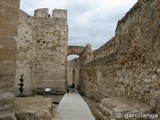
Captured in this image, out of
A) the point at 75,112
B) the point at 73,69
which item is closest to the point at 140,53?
the point at 75,112

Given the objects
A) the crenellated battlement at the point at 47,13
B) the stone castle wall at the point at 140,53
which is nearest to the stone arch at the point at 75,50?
the crenellated battlement at the point at 47,13

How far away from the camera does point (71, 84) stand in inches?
987

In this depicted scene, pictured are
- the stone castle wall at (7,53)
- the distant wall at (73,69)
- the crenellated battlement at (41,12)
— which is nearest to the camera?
the stone castle wall at (7,53)

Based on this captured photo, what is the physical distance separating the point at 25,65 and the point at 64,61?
2.94 m

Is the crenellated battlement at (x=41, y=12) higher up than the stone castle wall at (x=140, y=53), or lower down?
higher up

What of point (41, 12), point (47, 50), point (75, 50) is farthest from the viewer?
point (75, 50)

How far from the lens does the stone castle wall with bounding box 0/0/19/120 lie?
9.83ft

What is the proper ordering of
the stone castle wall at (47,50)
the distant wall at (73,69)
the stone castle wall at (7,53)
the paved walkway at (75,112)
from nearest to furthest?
the stone castle wall at (7,53)
the paved walkway at (75,112)
the stone castle wall at (47,50)
the distant wall at (73,69)

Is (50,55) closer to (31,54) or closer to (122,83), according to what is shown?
(31,54)

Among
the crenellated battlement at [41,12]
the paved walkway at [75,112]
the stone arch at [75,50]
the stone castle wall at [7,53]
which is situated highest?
the crenellated battlement at [41,12]

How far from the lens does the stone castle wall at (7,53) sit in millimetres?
2996

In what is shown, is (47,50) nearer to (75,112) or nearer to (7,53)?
(75,112)

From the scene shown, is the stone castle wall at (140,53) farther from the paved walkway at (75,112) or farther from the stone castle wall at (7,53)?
the stone castle wall at (7,53)

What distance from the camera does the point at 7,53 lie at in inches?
120
